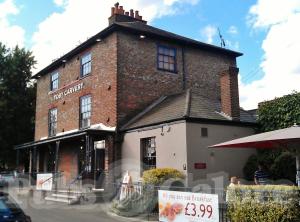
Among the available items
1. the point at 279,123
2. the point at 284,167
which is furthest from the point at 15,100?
the point at 284,167

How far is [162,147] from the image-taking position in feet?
62.8

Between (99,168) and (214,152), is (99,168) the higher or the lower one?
the lower one

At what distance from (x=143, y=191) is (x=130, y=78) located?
30.2 ft

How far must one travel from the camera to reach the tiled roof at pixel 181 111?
62.3 feet

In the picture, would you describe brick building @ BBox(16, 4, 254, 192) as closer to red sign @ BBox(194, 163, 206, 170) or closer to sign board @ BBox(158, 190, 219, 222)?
red sign @ BBox(194, 163, 206, 170)

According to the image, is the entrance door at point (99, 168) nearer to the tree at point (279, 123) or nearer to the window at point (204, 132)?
the window at point (204, 132)

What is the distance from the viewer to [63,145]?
27.8 m

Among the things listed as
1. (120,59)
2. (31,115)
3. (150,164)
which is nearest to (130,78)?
(120,59)

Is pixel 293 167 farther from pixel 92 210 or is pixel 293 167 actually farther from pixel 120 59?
pixel 120 59

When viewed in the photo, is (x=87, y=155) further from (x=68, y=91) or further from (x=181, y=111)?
(x=68, y=91)

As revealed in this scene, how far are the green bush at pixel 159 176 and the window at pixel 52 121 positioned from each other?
14.9 m

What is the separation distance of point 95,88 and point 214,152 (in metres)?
8.86

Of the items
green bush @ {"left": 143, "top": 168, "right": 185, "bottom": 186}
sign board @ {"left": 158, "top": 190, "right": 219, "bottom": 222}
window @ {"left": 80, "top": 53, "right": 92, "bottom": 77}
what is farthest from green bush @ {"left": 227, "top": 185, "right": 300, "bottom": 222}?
window @ {"left": 80, "top": 53, "right": 92, "bottom": 77}

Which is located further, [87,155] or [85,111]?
[85,111]
